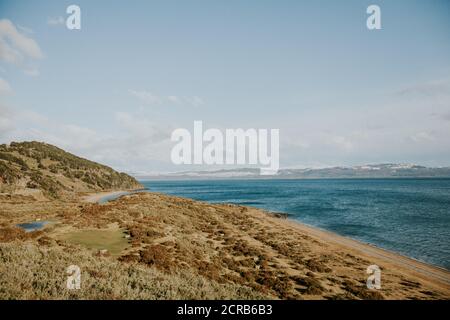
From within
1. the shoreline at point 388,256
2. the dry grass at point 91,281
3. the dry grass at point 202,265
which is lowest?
the shoreline at point 388,256

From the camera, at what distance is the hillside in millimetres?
62125

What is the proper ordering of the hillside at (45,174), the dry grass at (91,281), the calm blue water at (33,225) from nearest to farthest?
the dry grass at (91,281), the calm blue water at (33,225), the hillside at (45,174)

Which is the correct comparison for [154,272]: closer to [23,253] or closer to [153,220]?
[23,253]

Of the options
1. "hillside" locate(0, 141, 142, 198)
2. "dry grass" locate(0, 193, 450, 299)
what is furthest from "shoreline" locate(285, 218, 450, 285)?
"hillside" locate(0, 141, 142, 198)

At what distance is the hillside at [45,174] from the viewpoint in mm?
62125

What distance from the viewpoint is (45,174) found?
3167 inches

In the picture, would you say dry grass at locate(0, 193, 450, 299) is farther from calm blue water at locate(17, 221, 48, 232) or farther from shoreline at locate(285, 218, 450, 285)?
shoreline at locate(285, 218, 450, 285)

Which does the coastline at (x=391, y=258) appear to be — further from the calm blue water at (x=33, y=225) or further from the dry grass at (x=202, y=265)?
the calm blue water at (x=33, y=225)

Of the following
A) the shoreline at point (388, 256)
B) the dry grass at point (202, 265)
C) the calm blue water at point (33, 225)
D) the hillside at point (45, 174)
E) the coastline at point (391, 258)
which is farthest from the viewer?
the hillside at point (45, 174)

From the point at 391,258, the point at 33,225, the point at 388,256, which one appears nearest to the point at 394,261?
the point at 391,258

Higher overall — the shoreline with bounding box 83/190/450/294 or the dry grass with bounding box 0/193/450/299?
the dry grass with bounding box 0/193/450/299

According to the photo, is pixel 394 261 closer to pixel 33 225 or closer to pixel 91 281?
pixel 91 281

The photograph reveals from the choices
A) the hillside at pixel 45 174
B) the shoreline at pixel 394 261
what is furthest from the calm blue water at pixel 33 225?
the hillside at pixel 45 174
